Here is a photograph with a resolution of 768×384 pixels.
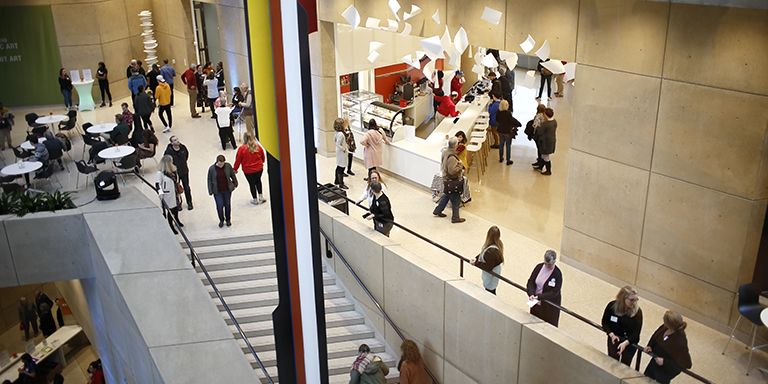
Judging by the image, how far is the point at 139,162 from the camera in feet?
43.2

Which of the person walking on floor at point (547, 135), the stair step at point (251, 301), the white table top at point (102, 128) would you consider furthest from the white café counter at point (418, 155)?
the white table top at point (102, 128)

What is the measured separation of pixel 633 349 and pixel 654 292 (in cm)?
212

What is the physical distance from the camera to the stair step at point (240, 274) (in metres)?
9.90

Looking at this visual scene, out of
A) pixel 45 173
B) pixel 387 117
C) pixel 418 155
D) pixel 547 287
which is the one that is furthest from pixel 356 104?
pixel 547 287

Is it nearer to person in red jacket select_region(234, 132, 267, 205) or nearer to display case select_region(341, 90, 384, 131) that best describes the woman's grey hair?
person in red jacket select_region(234, 132, 267, 205)

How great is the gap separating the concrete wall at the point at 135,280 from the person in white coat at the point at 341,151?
11.9 feet

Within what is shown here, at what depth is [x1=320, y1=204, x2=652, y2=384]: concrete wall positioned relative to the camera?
677 cm

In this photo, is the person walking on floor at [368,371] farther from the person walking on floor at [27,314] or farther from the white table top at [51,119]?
the person walking on floor at [27,314]

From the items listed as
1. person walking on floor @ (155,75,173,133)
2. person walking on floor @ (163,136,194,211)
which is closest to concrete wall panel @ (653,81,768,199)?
person walking on floor @ (163,136,194,211)

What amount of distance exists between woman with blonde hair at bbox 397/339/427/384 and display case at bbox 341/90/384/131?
278 inches

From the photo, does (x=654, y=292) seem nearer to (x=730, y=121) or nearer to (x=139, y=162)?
(x=730, y=121)

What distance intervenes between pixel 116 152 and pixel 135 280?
370cm

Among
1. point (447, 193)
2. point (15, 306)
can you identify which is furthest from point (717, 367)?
point (15, 306)

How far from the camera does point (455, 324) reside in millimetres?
8109
